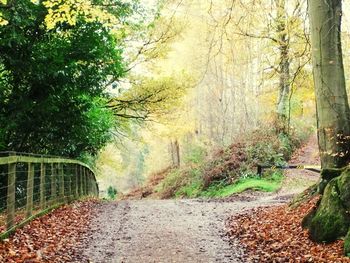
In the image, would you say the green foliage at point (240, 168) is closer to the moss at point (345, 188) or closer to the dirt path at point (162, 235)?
the dirt path at point (162, 235)

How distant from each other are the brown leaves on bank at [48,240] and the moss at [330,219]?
3581 mm

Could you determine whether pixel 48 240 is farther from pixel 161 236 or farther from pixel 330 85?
pixel 330 85

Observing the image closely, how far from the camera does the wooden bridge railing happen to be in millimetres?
7082

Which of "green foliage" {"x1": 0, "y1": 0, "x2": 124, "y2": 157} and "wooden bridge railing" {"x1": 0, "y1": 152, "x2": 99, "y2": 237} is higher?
"green foliage" {"x1": 0, "y1": 0, "x2": 124, "y2": 157}

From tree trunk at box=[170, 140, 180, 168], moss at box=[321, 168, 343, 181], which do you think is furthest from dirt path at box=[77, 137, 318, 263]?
tree trunk at box=[170, 140, 180, 168]

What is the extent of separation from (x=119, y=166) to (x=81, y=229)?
24.7 metres

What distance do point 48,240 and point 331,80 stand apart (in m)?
5.59

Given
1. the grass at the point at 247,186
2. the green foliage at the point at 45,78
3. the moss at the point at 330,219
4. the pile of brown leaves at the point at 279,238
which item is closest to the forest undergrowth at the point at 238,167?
the grass at the point at 247,186

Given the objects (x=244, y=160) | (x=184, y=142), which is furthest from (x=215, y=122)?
(x=244, y=160)

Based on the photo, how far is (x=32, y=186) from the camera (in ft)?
27.8

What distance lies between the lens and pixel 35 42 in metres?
11.7

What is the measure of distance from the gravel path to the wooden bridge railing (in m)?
1.21

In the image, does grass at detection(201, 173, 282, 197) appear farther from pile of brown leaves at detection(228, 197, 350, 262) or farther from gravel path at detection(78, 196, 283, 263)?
pile of brown leaves at detection(228, 197, 350, 262)

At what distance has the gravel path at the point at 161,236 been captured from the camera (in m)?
6.68
